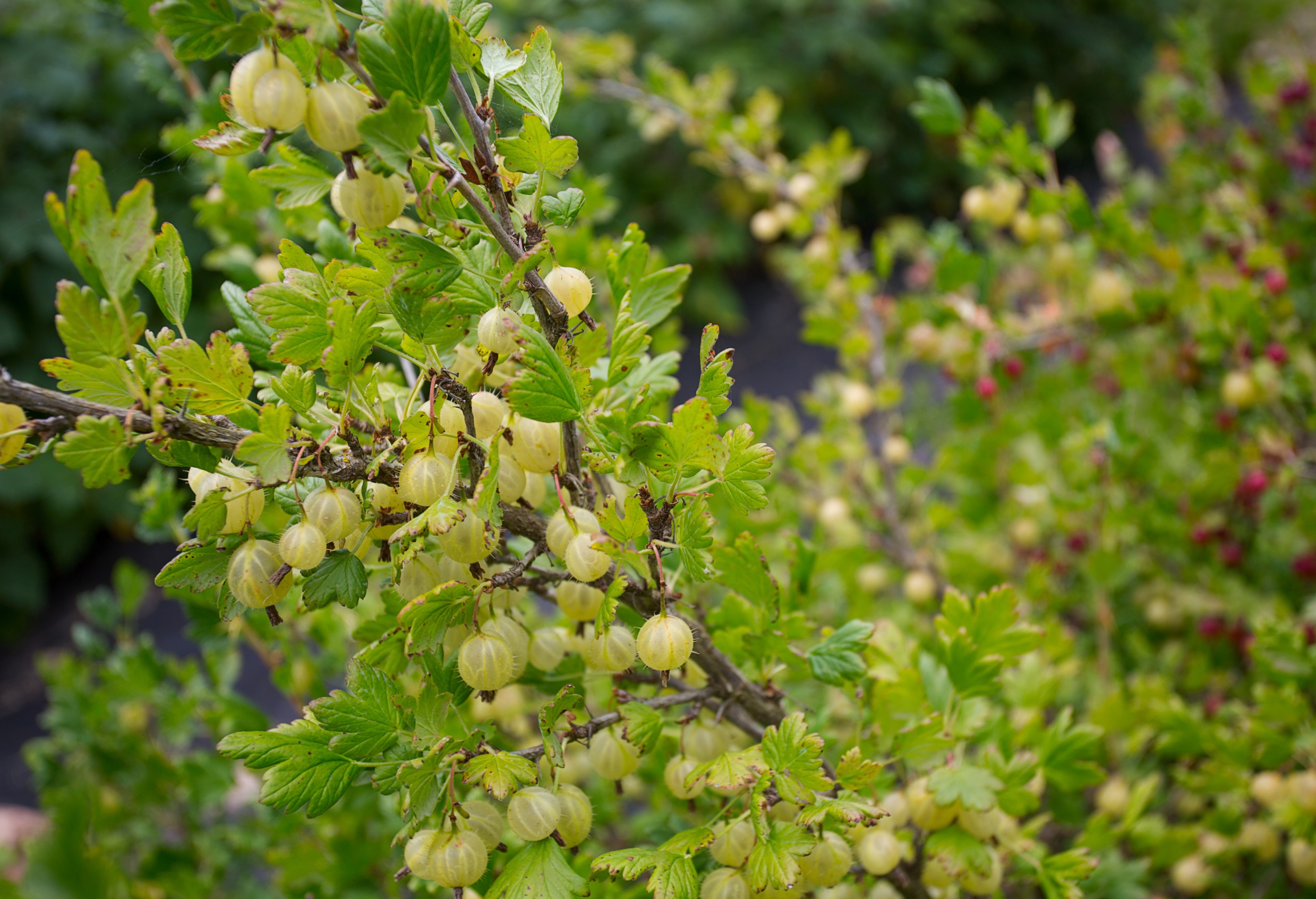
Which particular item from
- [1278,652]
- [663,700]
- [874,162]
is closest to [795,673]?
[663,700]

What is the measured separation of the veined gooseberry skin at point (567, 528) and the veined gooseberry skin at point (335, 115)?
19 cm

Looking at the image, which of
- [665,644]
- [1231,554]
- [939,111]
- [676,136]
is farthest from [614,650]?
[676,136]

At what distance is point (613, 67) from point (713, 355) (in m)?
0.98

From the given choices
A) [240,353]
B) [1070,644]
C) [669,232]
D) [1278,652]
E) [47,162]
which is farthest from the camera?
[669,232]

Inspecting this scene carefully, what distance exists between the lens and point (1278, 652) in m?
0.75

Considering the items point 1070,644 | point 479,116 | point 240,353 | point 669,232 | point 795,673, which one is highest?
point 479,116

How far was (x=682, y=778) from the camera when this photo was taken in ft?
1.57

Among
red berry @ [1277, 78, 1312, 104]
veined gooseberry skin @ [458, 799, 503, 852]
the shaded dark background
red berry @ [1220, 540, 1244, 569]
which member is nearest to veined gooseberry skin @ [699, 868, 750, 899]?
veined gooseberry skin @ [458, 799, 503, 852]

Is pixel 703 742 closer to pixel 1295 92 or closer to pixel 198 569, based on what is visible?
pixel 198 569

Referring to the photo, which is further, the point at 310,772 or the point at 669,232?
the point at 669,232

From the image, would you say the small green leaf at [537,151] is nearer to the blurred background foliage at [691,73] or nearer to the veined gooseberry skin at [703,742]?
the veined gooseberry skin at [703,742]

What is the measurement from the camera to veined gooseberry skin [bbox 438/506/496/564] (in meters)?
0.38

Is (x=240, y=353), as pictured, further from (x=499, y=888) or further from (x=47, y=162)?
(x=47, y=162)

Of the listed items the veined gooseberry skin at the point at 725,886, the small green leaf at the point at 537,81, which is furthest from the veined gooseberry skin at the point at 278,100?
the veined gooseberry skin at the point at 725,886
